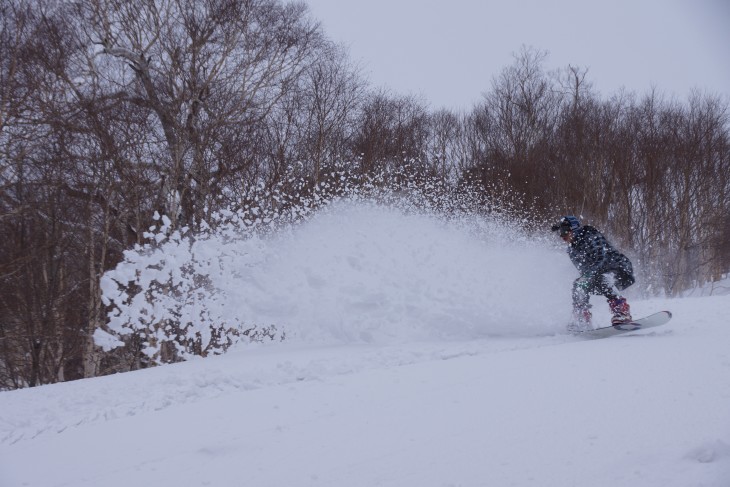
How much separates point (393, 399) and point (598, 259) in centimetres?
429

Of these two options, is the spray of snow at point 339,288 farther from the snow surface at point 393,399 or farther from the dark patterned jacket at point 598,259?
the dark patterned jacket at point 598,259

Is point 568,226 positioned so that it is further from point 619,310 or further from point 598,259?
point 619,310

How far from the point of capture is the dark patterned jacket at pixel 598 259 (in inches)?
270

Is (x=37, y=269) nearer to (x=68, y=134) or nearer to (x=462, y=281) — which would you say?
(x=68, y=134)

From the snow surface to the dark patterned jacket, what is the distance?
2.74 feet

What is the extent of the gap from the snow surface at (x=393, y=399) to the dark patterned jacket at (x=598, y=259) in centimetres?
83

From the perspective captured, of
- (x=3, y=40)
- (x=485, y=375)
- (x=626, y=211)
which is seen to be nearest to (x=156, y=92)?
(x=3, y=40)

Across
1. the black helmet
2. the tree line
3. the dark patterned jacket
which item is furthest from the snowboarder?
the tree line

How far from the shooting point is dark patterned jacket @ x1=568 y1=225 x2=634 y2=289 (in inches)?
270

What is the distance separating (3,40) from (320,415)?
396 inches

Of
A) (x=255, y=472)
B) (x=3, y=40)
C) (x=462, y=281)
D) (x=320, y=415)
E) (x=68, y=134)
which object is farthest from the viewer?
(x=68, y=134)

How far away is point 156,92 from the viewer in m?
12.7

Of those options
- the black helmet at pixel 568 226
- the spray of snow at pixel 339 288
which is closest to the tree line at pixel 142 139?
the spray of snow at pixel 339 288

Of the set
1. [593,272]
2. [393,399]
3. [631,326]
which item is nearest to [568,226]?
[593,272]
